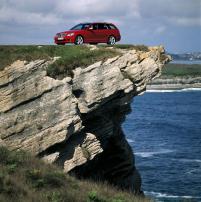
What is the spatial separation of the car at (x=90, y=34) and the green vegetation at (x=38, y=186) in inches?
505

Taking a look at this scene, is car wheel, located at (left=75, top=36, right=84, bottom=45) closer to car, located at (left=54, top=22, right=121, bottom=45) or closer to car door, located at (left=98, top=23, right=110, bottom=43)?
car, located at (left=54, top=22, right=121, bottom=45)

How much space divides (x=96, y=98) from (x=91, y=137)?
2.16 meters

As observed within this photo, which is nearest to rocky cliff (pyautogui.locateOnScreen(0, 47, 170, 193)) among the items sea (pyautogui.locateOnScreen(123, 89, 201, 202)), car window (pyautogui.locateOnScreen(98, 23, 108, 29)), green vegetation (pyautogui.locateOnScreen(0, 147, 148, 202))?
green vegetation (pyautogui.locateOnScreen(0, 147, 148, 202))

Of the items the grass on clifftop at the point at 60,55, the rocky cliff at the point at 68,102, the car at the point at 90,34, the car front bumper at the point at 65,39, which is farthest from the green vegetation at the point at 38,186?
the car at the point at 90,34

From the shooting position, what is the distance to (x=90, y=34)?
3148 cm

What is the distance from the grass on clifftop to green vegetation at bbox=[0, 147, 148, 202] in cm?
766

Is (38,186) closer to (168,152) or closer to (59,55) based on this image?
(59,55)

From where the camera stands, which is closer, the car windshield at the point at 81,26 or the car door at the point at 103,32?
the car windshield at the point at 81,26

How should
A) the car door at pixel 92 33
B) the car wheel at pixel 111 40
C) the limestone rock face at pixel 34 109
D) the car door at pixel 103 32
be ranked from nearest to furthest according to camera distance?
1. the limestone rock face at pixel 34 109
2. the car door at pixel 92 33
3. the car door at pixel 103 32
4. the car wheel at pixel 111 40

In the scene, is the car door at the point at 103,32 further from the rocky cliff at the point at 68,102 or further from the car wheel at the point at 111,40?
the rocky cliff at the point at 68,102

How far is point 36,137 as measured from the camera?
24.3 metres

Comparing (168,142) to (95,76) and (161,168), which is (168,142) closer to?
(161,168)

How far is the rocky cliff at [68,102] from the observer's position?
24453mm

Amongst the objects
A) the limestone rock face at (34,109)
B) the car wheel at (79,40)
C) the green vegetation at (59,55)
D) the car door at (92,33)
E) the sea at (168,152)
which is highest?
the car door at (92,33)
